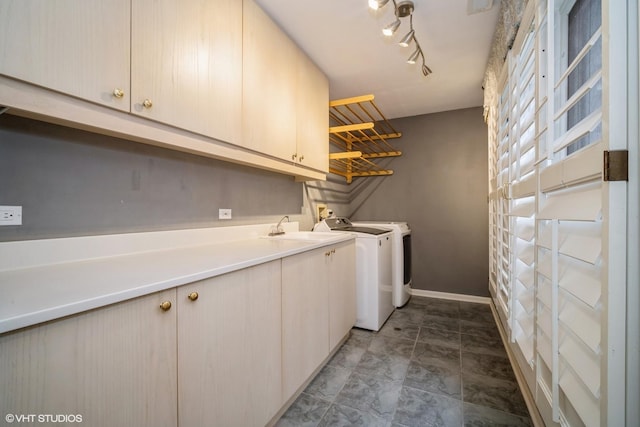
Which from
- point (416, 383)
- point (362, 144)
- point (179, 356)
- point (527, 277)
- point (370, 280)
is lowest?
point (416, 383)

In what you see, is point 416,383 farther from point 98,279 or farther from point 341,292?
point 98,279

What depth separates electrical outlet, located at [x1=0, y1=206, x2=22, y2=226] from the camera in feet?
3.02

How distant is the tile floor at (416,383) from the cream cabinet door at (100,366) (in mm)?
858

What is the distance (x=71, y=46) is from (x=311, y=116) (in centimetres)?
158

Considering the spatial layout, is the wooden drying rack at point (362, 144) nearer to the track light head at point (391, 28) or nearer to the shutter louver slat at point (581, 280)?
the track light head at point (391, 28)

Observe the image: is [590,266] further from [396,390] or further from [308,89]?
[308,89]

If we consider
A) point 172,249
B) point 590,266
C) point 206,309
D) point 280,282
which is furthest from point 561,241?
point 172,249

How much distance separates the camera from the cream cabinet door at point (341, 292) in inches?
74.8

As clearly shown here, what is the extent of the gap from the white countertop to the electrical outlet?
168 mm

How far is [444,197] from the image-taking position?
3.35 meters

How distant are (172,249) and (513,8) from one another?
220 centimetres

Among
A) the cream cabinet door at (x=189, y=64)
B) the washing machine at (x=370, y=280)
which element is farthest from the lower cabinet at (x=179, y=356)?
the washing machine at (x=370, y=280)

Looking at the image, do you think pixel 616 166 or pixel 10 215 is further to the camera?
pixel 10 215

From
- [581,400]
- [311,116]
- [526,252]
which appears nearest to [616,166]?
[581,400]
